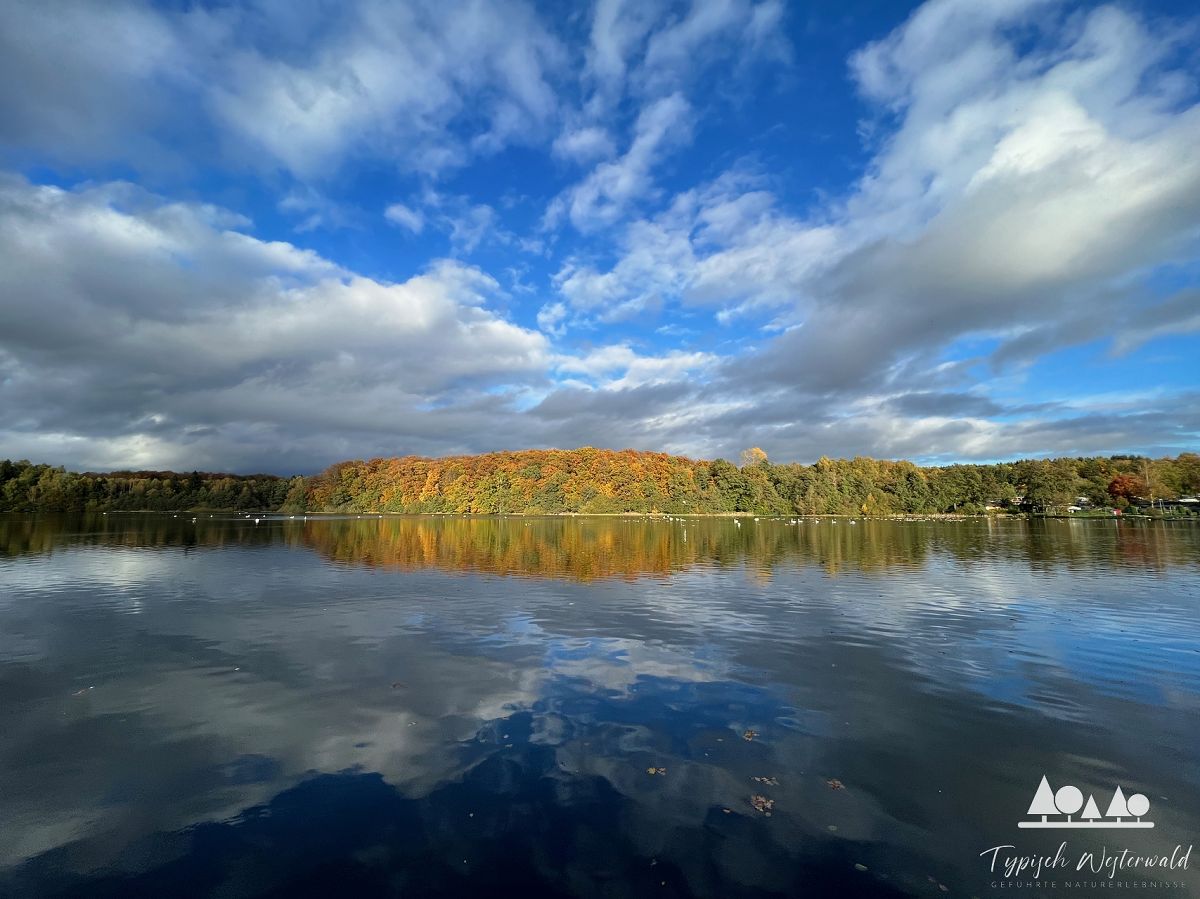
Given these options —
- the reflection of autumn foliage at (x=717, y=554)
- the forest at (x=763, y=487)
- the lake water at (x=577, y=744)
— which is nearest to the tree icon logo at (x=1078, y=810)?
the lake water at (x=577, y=744)

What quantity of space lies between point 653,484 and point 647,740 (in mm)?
170212

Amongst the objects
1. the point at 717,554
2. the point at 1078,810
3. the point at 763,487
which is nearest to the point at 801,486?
the point at 763,487

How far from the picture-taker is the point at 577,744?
1109 cm

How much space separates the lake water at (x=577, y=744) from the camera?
737cm

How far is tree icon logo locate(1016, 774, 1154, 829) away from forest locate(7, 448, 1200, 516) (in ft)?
546

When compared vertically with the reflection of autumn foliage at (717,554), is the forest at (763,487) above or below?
above

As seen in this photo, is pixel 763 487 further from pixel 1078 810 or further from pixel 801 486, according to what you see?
pixel 1078 810

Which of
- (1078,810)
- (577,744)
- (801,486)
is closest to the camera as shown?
(1078,810)

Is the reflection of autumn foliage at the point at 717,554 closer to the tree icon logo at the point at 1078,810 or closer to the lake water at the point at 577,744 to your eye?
the lake water at the point at 577,744

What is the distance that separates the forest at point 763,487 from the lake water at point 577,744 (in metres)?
152

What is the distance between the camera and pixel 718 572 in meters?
38.9

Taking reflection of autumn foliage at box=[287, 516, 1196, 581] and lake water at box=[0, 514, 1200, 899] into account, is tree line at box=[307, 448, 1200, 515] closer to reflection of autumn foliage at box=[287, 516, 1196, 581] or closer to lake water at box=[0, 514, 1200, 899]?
reflection of autumn foliage at box=[287, 516, 1196, 581]

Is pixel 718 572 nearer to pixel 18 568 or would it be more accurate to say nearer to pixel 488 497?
pixel 18 568

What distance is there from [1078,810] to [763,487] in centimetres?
16991
